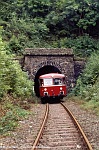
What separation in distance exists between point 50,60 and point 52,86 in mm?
6401

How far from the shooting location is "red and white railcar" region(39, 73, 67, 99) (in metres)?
26.5

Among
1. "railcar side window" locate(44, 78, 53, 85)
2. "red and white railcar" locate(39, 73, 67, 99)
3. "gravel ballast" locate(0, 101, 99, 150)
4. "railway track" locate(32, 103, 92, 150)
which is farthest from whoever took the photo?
"railcar side window" locate(44, 78, 53, 85)

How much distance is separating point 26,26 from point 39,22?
2.68m

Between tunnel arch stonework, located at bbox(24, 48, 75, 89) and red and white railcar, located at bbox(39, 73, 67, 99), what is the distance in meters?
4.89

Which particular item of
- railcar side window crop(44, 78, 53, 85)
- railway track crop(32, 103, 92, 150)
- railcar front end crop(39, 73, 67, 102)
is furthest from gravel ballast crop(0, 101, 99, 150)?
railcar side window crop(44, 78, 53, 85)

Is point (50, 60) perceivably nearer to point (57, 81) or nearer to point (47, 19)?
point (57, 81)

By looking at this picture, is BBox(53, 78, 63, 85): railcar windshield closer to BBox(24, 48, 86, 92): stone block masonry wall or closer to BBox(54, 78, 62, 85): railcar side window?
BBox(54, 78, 62, 85): railcar side window

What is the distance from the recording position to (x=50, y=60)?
32719mm

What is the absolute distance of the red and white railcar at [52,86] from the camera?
2655 centimetres

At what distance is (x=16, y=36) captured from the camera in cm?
3559

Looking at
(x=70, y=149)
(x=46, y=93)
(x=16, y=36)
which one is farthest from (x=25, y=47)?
(x=70, y=149)

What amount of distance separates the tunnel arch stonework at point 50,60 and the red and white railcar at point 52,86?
4.89 m

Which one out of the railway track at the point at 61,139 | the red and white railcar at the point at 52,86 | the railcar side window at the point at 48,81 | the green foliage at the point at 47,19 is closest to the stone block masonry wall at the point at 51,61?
the green foliage at the point at 47,19

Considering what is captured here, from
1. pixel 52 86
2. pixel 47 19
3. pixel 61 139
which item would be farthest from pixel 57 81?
pixel 61 139
